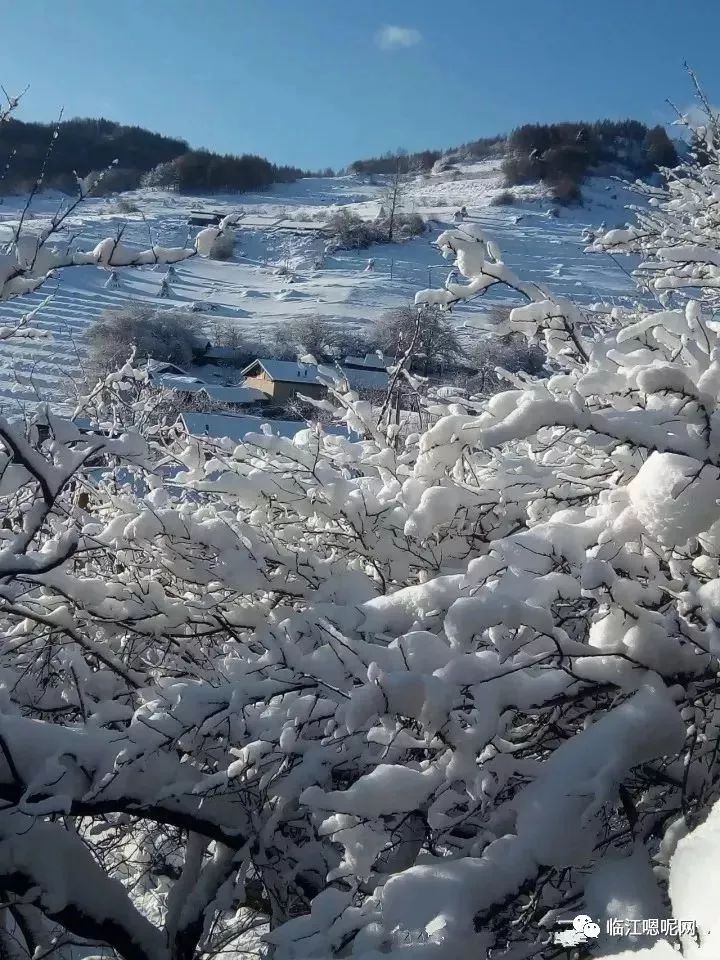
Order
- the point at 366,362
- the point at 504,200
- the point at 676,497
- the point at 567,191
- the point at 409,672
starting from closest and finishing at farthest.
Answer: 1. the point at 409,672
2. the point at 676,497
3. the point at 366,362
4. the point at 567,191
5. the point at 504,200

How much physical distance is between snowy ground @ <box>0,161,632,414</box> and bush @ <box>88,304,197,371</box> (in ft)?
4.36

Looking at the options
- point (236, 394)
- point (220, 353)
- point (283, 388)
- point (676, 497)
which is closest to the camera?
point (676, 497)

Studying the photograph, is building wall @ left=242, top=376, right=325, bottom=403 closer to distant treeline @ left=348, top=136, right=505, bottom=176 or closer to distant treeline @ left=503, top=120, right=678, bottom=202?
distant treeline @ left=503, top=120, right=678, bottom=202

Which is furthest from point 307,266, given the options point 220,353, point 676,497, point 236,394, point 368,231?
point 676,497

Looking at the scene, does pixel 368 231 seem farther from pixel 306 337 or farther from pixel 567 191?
pixel 306 337

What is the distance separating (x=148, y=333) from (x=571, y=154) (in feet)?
144

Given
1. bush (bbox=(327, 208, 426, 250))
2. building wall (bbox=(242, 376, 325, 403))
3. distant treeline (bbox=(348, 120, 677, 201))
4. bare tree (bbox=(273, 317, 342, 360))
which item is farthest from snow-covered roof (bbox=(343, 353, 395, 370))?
bush (bbox=(327, 208, 426, 250))

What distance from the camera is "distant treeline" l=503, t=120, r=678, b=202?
63.5 meters

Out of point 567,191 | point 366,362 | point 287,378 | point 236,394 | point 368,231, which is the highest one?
point 567,191

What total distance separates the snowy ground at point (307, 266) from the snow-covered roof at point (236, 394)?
19.0 ft

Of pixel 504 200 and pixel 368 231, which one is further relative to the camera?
pixel 504 200

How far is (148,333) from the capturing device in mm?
41844

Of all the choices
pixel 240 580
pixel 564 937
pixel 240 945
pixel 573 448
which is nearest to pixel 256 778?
pixel 240 580

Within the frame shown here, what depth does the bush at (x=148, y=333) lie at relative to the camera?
3794cm
